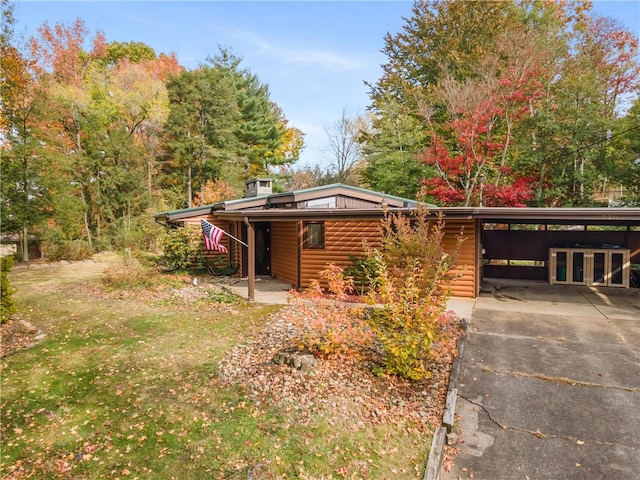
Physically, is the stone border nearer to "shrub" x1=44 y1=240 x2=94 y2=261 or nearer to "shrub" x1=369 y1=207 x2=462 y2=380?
"shrub" x1=369 y1=207 x2=462 y2=380

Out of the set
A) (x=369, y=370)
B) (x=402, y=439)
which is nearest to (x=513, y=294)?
(x=369, y=370)

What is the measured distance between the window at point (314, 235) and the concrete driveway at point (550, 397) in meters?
5.31

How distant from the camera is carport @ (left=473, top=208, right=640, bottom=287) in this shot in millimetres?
11828

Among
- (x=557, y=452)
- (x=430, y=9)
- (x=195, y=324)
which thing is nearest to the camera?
(x=557, y=452)

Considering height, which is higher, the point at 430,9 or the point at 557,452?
the point at 430,9

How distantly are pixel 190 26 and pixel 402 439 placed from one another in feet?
42.8

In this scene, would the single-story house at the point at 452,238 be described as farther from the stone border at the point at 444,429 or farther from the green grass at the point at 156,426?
the green grass at the point at 156,426

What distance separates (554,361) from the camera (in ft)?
20.1

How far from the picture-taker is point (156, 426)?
4.50m

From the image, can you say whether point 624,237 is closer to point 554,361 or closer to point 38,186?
point 554,361

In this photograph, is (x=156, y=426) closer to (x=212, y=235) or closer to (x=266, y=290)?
(x=212, y=235)

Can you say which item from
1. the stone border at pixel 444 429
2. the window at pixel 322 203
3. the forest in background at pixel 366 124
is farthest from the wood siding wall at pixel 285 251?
the stone border at pixel 444 429

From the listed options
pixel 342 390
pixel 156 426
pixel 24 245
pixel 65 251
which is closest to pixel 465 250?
pixel 342 390

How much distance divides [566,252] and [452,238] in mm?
5158
